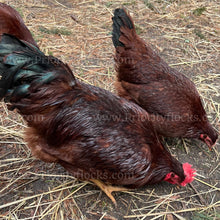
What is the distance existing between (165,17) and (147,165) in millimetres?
5309

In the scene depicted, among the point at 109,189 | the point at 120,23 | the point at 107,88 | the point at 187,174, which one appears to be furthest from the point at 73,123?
the point at 107,88

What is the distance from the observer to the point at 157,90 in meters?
3.98

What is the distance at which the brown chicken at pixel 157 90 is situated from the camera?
3.94 metres

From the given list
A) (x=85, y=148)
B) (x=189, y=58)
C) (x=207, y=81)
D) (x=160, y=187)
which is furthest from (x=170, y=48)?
(x=85, y=148)

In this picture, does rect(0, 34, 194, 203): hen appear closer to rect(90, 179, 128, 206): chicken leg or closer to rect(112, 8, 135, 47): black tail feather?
rect(90, 179, 128, 206): chicken leg

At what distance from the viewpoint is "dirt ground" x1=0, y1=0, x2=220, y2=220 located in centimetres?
321

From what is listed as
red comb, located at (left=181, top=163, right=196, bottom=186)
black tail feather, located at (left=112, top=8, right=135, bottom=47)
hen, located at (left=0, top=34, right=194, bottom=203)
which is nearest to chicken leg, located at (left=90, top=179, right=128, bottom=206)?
hen, located at (left=0, top=34, right=194, bottom=203)

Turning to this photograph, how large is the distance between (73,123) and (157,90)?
1.61 metres

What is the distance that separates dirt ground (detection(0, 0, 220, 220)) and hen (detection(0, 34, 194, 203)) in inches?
16.3

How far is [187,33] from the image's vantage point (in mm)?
6664

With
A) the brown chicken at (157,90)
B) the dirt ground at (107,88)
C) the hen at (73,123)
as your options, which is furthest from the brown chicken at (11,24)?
the brown chicken at (157,90)

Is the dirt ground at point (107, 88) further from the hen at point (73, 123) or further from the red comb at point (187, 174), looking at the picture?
the hen at point (73, 123)

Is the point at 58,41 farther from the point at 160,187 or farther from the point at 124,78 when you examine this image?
the point at 160,187

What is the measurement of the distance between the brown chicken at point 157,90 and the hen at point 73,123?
34.6 inches
